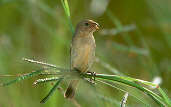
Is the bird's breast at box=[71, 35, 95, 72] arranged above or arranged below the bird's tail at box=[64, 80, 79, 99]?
above

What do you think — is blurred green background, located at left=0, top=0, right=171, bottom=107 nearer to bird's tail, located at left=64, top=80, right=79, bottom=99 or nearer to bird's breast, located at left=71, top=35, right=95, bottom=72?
bird's tail, located at left=64, top=80, right=79, bottom=99

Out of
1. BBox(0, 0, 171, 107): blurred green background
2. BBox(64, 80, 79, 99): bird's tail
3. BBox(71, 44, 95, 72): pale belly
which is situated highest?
BBox(0, 0, 171, 107): blurred green background

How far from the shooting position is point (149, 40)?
4.13 m

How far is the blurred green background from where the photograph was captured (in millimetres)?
3000

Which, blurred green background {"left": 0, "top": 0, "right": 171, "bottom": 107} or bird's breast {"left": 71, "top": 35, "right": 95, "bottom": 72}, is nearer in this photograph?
bird's breast {"left": 71, "top": 35, "right": 95, "bottom": 72}

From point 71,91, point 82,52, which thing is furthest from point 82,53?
point 71,91

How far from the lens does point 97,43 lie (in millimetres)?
3992

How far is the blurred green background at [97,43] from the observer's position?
9.84 feet

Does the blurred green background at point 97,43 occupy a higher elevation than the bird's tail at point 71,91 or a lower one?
higher

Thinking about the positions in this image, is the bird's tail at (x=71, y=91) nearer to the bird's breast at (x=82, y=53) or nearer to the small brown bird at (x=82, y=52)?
the small brown bird at (x=82, y=52)

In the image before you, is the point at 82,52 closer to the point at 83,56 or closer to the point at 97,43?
the point at 83,56

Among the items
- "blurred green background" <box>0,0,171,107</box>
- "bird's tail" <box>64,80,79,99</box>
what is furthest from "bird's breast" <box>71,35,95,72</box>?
"blurred green background" <box>0,0,171,107</box>

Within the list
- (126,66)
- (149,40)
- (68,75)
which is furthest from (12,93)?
(149,40)

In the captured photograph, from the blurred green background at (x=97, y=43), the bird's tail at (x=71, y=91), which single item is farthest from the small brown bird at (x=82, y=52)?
the blurred green background at (x=97, y=43)
